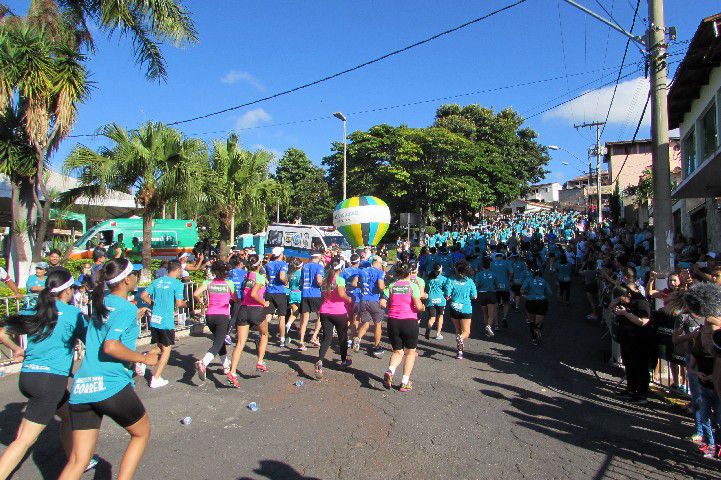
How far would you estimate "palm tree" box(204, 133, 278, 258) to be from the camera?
1989 centimetres

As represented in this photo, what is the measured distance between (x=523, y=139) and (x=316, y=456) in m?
47.5

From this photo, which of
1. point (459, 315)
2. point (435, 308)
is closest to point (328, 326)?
point (459, 315)

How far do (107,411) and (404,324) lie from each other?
4107mm

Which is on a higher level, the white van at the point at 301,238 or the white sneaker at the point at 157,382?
the white van at the point at 301,238

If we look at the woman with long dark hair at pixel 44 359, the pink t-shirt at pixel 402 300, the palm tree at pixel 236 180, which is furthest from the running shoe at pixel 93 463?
the palm tree at pixel 236 180

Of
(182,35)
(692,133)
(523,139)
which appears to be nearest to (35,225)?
(182,35)

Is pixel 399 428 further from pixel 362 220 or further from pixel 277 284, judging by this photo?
pixel 362 220

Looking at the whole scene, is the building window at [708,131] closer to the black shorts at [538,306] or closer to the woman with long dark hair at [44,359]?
the black shorts at [538,306]

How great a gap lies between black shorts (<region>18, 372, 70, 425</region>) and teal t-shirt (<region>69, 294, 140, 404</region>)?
470 millimetres

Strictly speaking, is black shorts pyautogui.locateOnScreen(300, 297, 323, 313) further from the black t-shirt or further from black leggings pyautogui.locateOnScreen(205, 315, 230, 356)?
the black t-shirt

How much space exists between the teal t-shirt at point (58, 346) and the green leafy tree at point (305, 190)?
144 feet

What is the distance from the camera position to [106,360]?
11.8 feet

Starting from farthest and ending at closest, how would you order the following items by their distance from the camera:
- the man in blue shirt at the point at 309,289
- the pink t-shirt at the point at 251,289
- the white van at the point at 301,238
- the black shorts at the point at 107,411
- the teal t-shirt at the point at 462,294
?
the white van at the point at 301,238 → the man in blue shirt at the point at 309,289 → the teal t-shirt at the point at 462,294 → the pink t-shirt at the point at 251,289 → the black shorts at the point at 107,411

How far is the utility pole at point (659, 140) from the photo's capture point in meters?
8.25
